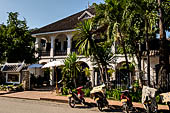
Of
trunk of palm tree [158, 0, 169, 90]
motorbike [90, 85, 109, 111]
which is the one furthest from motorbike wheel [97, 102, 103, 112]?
trunk of palm tree [158, 0, 169, 90]

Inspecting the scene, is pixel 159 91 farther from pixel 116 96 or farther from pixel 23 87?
pixel 23 87

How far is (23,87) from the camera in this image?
14.9m

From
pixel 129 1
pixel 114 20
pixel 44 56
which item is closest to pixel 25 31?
pixel 44 56

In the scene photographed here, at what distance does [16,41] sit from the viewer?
15.7m

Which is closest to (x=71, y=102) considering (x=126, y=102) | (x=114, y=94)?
(x=114, y=94)

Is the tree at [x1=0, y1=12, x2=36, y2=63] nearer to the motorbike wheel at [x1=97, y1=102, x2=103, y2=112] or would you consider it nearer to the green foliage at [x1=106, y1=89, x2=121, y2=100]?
the green foliage at [x1=106, y1=89, x2=121, y2=100]

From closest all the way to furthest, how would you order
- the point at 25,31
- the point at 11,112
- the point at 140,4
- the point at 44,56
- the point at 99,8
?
1. the point at 11,112
2. the point at 140,4
3. the point at 99,8
4. the point at 25,31
5. the point at 44,56

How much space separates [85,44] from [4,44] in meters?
9.47

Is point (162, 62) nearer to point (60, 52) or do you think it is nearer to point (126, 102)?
point (126, 102)

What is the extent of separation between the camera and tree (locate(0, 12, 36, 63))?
51.9 ft

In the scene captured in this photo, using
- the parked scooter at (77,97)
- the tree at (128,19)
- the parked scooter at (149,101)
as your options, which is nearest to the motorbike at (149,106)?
the parked scooter at (149,101)

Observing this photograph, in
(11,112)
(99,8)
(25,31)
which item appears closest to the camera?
(11,112)

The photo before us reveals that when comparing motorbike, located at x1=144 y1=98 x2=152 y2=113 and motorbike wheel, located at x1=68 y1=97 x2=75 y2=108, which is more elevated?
motorbike, located at x1=144 y1=98 x2=152 y2=113

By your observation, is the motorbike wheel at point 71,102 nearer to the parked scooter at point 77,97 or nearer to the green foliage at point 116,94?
the parked scooter at point 77,97
